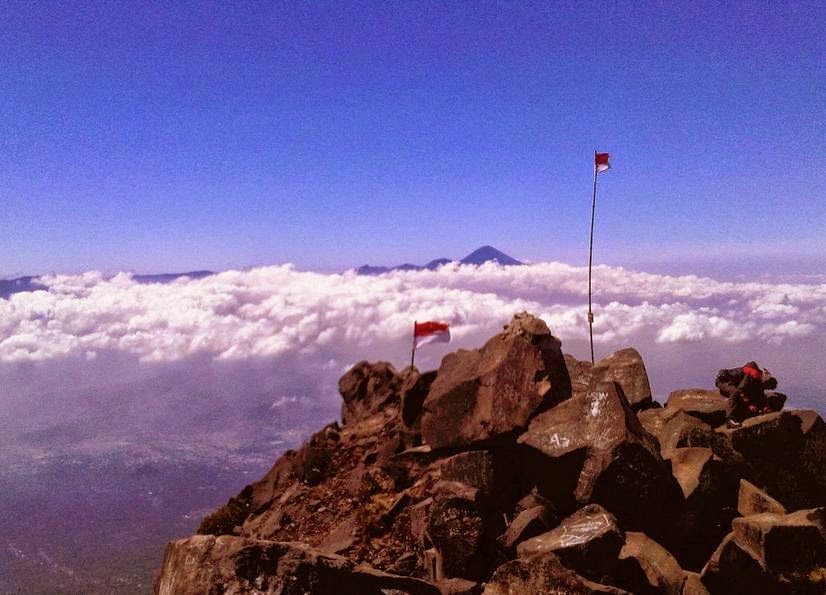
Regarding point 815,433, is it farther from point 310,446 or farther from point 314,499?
point 310,446

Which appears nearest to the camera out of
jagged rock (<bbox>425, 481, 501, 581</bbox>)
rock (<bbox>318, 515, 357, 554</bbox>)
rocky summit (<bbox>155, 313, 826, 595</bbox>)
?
rocky summit (<bbox>155, 313, 826, 595</bbox>)

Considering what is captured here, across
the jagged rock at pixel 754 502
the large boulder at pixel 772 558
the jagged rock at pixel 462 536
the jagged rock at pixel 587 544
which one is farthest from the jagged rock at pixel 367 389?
the large boulder at pixel 772 558

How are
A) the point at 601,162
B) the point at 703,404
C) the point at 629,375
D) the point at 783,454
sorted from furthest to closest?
the point at 601,162
the point at 629,375
the point at 703,404
the point at 783,454

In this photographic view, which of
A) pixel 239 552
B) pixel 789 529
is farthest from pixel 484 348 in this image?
pixel 239 552

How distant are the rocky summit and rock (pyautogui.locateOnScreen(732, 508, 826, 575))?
0.10 ft

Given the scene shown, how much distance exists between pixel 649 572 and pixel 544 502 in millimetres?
3213

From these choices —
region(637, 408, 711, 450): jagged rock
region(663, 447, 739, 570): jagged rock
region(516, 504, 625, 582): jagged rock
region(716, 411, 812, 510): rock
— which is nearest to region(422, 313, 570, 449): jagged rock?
region(637, 408, 711, 450): jagged rock

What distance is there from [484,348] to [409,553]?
797cm

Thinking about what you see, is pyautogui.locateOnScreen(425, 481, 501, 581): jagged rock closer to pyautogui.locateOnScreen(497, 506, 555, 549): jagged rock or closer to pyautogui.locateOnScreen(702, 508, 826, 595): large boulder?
pyautogui.locateOnScreen(497, 506, 555, 549): jagged rock

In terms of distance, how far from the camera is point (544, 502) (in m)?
15.1

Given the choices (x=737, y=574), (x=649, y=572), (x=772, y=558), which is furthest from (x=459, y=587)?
(x=772, y=558)

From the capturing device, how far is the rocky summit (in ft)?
37.3

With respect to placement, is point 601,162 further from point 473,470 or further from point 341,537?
point 341,537

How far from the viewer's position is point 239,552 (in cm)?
1045
